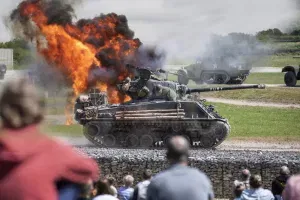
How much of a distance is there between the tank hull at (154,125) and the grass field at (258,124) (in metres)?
5.42

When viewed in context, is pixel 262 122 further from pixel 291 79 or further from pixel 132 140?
pixel 291 79

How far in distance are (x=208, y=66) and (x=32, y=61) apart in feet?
47.1

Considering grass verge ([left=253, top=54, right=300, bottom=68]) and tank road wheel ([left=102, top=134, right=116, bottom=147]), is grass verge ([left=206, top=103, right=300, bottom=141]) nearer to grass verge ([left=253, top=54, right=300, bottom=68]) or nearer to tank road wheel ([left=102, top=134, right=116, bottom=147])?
tank road wheel ([left=102, top=134, right=116, bottom=147])

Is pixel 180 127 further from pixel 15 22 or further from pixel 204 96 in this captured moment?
pixel 204 96

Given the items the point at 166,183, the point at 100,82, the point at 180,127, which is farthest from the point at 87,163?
the point at 100,82

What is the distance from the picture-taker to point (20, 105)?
4.74 meters

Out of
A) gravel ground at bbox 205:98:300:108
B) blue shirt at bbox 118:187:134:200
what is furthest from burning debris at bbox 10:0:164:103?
blue shirt at bbox 118:187:134:200

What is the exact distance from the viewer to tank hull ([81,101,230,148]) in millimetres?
28266

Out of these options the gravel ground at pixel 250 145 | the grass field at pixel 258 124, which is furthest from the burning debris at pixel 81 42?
the gravel ground at pixel 250 145

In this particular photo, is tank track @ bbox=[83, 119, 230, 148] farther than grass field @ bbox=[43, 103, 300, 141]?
No

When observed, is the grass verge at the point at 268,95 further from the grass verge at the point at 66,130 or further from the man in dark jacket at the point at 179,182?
the man in dark jacket at the point at 179,182

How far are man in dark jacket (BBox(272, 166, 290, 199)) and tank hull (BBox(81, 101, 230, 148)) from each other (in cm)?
1532

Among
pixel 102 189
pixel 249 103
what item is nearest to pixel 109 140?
pixel 249 103

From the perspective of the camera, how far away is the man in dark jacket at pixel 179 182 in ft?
19.2
